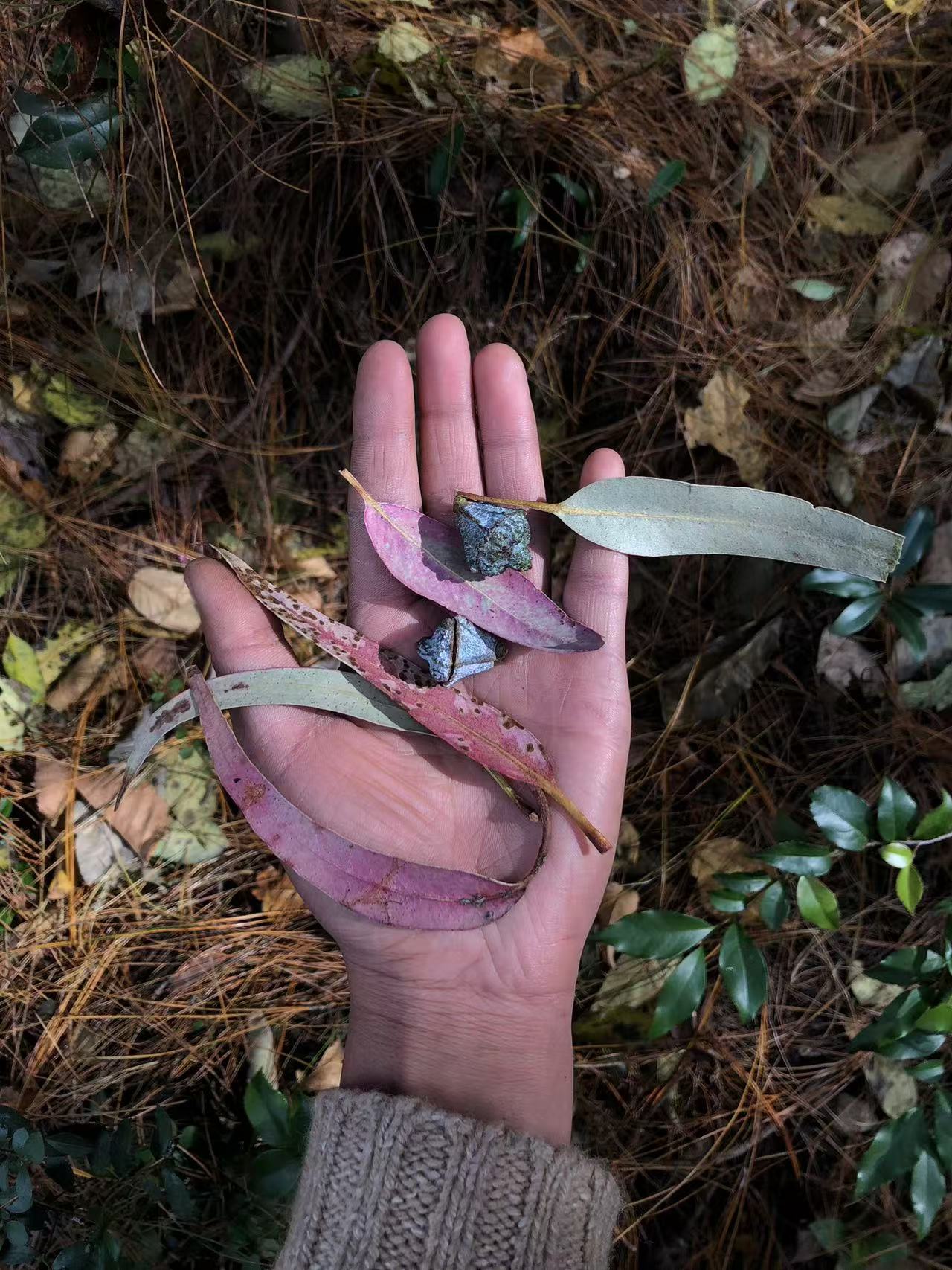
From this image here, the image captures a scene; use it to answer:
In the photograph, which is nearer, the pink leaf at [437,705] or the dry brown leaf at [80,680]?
the pink leaf at [437,705]

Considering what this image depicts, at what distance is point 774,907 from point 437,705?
780 millimetres

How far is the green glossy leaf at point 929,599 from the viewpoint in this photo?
5.83 feet

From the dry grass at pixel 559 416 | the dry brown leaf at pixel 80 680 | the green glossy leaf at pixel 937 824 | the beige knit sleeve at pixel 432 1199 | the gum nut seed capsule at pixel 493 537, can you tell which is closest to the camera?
the beige knit sleeve at pixel 432 1199

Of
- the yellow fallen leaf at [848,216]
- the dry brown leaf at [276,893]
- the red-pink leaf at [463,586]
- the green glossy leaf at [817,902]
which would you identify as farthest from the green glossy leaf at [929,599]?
the dry brown leaf at [276,893]

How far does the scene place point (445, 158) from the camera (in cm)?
187

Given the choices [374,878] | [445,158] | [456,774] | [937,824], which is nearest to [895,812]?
[937,824]

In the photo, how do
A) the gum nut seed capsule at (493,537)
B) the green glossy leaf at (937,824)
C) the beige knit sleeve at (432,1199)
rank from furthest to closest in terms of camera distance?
the green glossy leaf at (937,824)
the gum nut seed capsule at (493,537)
the beige knit sleeve at (432,1199)

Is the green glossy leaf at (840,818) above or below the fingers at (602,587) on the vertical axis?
below

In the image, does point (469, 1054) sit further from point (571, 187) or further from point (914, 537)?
point (571, 187)

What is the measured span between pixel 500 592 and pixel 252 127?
1.15 meters

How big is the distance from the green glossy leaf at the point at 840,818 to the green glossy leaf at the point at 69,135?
1.83m

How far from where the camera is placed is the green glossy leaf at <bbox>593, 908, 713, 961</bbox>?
5.51 feet

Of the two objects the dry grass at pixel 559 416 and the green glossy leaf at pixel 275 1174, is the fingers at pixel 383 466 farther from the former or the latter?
the green glossy leaf at pixel 275 1174

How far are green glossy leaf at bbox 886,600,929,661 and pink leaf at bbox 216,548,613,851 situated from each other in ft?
2.70
